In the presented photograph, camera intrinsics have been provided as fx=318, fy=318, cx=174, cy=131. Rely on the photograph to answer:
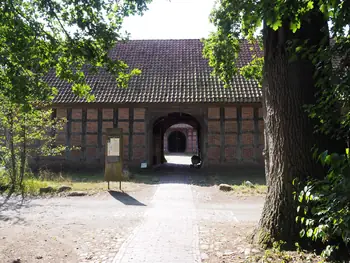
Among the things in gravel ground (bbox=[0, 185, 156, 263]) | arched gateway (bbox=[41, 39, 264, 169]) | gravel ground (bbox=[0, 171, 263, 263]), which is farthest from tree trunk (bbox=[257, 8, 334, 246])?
arched gateway (bbox=[41, 39, 264, 169])

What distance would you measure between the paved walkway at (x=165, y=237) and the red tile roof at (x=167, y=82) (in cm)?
672

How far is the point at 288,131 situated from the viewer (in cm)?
408

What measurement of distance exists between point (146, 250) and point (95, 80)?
1226 centimetres

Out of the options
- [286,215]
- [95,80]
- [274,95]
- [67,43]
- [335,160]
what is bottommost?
[286,215]

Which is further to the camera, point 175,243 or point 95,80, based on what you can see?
point 95,80

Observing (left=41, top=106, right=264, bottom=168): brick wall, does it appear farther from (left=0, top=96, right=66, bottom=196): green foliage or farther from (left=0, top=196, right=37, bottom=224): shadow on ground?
(left=0, top=196, right=37, bottom=224): shadow on ground

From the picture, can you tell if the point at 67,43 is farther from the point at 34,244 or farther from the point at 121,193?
the point at 121,193

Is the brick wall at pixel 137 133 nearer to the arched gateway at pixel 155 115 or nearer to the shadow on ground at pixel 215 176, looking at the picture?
the arched gateway at pixel 155 115

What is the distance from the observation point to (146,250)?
4.31 metres

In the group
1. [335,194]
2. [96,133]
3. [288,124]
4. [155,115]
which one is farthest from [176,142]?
[335,194]

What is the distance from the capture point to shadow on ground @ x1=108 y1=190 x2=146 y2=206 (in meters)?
7.98

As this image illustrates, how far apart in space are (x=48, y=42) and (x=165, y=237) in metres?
3.74

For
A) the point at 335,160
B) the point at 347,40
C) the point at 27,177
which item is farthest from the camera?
the point at 27,177

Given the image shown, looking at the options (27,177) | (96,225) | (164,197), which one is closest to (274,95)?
(96,225)
